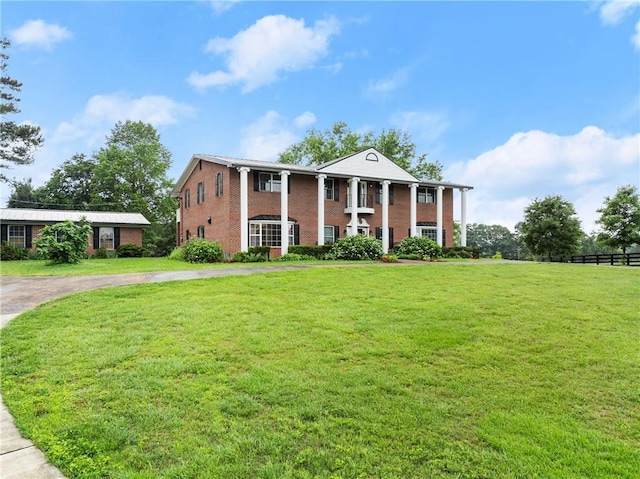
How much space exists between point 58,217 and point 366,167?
879 inches

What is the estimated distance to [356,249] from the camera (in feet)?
67.0

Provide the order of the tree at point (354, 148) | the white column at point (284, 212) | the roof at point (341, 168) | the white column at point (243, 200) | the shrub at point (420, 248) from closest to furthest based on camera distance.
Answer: the white column at point (243, 200)
the white column at point (284, 212)
the roof at point (341, 168)
the shrub at point (420, 248)
the tree at point (354, 148)

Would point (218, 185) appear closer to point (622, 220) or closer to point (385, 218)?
point (385, 218)

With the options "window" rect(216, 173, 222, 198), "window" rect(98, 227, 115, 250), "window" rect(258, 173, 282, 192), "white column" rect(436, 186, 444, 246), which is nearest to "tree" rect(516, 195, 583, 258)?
"white column" rect(436, 186, 444, 246)

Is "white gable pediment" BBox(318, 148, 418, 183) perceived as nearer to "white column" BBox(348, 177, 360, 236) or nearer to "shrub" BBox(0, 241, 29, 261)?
"white column" BBox(348, 177, 360, 236)

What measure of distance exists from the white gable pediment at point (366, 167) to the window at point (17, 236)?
2070 cm

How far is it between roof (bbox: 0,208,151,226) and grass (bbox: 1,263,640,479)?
72.5ft

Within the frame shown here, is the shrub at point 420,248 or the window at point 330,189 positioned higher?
the window at point 330,189

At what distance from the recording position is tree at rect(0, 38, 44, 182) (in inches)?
1055

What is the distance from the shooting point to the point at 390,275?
11.6 meters

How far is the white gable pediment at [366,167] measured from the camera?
2384cm

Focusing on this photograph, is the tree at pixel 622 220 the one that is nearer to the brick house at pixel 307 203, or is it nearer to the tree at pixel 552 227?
the tree at pixel 552 227

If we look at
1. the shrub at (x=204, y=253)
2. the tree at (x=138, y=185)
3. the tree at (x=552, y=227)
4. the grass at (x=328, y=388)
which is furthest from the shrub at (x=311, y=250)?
the tree at (x=552, y=227)

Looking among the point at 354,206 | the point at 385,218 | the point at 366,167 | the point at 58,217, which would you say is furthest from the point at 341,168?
the point at 58,217
